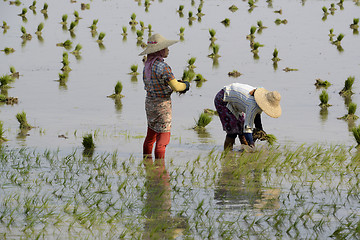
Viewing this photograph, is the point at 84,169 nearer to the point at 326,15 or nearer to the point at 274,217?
the point at 274,217

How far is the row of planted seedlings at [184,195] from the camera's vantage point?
5.61 metres

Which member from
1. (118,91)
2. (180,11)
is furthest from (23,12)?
(118,91)

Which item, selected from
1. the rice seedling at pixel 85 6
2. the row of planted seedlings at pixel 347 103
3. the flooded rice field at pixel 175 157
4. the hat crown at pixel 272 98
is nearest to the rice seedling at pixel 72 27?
the flooded rice field at pixel 175 157

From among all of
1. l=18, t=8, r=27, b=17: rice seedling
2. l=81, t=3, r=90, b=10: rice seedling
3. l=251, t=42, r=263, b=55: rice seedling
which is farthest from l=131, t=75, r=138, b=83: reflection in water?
l=81, t=3, r=90, b=10: rice seedling

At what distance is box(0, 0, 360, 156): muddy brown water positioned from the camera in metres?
9.98

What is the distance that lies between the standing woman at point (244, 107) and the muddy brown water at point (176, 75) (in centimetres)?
81

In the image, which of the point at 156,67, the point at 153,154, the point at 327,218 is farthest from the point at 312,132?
the point at 327,218

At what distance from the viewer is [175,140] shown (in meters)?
9.47

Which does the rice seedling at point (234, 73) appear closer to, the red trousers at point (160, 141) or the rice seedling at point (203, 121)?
the rice seedling at point (203, 121)

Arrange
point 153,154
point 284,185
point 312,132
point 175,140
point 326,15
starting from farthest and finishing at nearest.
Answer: point 326,15 < point 312,132 < point 175,140 < point 153,154 < point 284,185

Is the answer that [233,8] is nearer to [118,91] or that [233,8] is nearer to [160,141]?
[118,91]

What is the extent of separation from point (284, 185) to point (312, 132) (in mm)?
3318

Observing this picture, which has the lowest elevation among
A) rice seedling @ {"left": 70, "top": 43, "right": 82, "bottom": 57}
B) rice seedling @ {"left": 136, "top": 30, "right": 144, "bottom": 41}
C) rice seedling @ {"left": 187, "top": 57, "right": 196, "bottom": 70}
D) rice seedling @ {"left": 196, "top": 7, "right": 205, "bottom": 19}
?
rice seedling @ {"left": 187, "top": 57, "right": 196, "bottom": 70}

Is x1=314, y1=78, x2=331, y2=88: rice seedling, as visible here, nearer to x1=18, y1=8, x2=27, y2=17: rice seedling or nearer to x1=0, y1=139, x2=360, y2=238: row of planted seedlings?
x1=0, y1=139, x2=360, y2=238: row of planted seedlings
